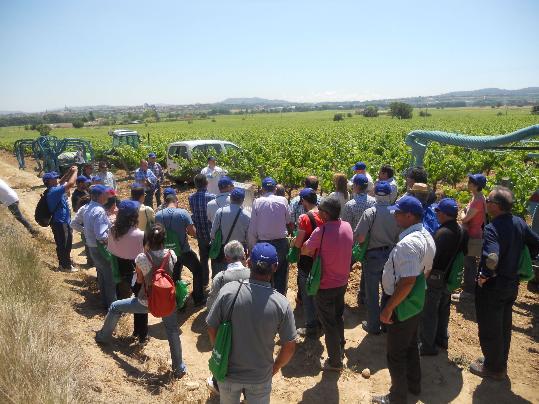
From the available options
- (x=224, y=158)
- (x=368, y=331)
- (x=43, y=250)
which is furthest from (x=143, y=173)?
(x=368, y=331)

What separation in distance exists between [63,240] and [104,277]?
1966 millimetres

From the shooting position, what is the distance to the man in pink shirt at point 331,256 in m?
3.98

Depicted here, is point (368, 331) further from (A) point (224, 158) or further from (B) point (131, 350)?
(A) point (224, 158)

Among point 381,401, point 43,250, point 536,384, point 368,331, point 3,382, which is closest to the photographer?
point 3,382

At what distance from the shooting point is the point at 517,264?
13.3 ft

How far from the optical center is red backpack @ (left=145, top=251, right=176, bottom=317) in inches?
150

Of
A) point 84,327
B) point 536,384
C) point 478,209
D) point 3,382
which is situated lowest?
point 536,384

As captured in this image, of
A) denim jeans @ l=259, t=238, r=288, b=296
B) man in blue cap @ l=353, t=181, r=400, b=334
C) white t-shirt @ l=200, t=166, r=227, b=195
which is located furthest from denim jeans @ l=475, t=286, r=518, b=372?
white t-shirt @ l=200, t=166, r=227, b=195

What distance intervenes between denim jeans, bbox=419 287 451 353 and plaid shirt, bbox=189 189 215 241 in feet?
10.6

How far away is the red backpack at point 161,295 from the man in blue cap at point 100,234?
1.60 meters

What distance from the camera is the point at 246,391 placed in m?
2.84

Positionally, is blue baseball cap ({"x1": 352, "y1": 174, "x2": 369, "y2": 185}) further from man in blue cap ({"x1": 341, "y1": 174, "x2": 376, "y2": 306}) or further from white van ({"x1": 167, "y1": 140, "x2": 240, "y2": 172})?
white van ({"x1": 167, "y1": 140, "x2": 240, "y2": 172})

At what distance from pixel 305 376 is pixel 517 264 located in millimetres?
2494

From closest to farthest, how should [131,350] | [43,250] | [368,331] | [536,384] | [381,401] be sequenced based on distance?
[381,401] → [536,384] → [131,350] → [368,331] → [43,250]
